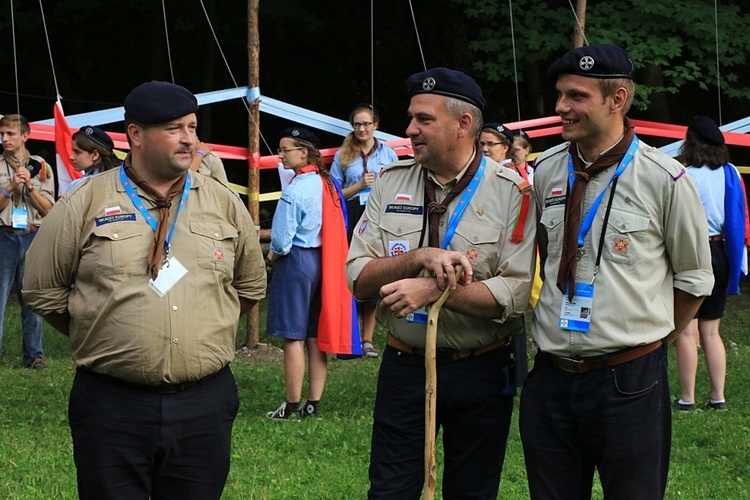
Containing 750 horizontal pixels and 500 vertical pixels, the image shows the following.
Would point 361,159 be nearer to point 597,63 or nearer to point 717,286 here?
point 717,286

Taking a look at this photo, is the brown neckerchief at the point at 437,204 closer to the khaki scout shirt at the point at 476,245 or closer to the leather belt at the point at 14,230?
the khaki scout shirt at the point at 476,245

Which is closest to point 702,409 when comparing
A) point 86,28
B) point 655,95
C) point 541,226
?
point 541,226

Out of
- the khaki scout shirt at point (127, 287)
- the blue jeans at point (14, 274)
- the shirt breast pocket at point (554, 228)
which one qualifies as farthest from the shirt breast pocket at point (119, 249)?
the blue jeans at point (14, 274)

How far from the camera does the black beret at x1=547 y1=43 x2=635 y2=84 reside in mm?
4043

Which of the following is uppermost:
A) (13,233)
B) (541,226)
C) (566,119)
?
(566,119)

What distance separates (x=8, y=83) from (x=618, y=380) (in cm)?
1833

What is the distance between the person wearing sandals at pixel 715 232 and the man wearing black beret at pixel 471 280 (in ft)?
12.9

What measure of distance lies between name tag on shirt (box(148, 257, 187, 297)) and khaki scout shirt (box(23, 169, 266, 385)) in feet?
0.05

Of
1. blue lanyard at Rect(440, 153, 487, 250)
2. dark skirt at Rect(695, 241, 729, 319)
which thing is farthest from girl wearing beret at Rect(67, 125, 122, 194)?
dark skirt at Rect(695, 241, 729, 319)

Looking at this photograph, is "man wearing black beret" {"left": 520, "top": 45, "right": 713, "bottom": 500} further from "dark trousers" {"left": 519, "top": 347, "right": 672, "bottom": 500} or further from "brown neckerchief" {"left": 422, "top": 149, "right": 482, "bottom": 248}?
"brown neckerchief" {"left": 422, "top": 149, "right": 482, "bottom": 248}

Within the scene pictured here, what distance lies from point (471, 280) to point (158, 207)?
1187 mm

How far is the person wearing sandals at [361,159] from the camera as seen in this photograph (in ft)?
34.3

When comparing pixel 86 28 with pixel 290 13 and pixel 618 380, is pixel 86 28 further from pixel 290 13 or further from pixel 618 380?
pixel 618 380

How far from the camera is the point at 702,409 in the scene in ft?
26.9
